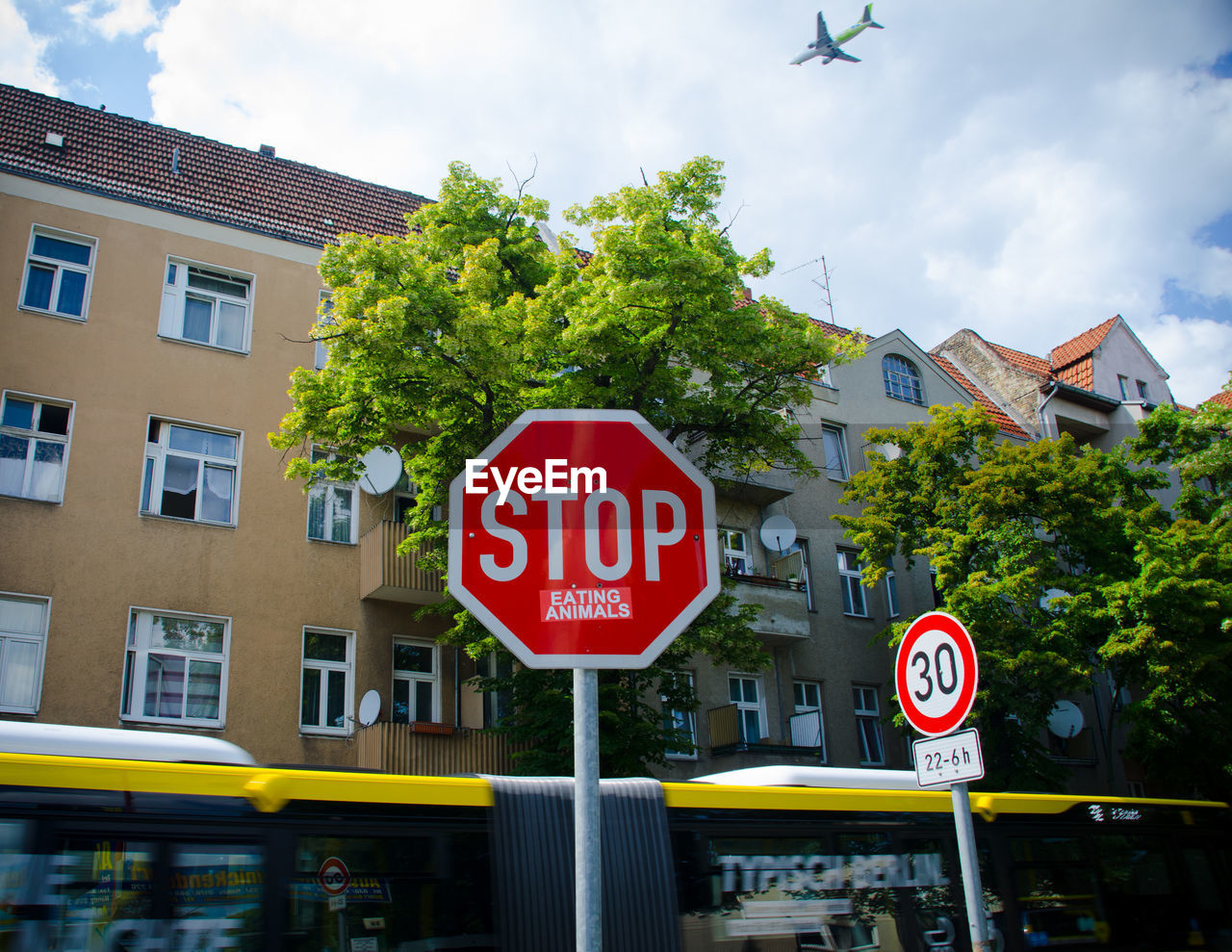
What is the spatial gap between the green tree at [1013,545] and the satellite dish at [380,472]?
865 cm

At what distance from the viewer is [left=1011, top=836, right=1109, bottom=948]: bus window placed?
1026 centimetres

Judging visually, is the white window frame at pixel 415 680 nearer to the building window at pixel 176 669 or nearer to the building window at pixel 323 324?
the building window at pixel 176 669

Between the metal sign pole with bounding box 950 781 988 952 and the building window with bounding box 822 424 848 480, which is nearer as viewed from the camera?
the metal sign pole with bounding box 950 781 988 952

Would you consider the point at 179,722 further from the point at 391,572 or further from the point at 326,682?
the point at 391,572

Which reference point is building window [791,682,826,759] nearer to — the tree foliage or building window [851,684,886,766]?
building window [851,684,886,766]

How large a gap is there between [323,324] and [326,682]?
584cm

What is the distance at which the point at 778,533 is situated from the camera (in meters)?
23.4

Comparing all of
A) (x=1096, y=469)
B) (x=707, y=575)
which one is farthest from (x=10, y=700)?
(x=1096, y=469)

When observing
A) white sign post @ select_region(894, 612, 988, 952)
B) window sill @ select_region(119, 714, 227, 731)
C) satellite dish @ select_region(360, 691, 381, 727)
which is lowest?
white sign post @ select_region(894, 612, 988, 952)

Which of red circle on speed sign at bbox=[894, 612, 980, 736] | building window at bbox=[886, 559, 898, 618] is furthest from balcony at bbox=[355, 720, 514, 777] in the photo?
building window at bbox=[886, 559, 898, 618]

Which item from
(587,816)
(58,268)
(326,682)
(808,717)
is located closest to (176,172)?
(58,268)

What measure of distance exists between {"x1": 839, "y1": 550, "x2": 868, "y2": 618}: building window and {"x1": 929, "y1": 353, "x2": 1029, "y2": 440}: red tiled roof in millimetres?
7486

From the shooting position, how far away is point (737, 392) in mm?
15859

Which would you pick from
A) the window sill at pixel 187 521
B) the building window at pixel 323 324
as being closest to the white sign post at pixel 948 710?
the building window at pixel 323 324
